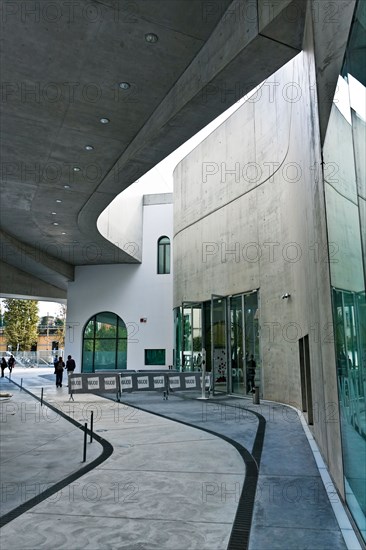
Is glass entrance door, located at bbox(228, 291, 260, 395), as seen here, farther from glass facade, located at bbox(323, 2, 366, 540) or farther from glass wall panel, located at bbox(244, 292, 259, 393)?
glass facade, located at bbox(323, 2, 366, 540)

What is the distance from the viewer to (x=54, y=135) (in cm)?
1141

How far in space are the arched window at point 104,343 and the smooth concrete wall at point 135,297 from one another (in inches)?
21.5

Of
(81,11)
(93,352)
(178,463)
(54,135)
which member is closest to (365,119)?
(81,11)

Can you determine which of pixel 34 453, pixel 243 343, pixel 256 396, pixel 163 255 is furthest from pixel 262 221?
pixel 163 255

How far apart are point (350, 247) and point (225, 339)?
14.5 meters

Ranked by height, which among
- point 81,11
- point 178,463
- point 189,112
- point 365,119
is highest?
point 81,11

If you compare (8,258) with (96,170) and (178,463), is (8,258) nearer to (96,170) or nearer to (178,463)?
(96,170)

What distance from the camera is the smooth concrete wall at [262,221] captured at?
13.0 metres

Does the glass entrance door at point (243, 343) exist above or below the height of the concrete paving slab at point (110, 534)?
above

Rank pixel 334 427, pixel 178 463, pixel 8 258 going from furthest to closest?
pixel 8 258
pixel 178 463
pixel 334 427

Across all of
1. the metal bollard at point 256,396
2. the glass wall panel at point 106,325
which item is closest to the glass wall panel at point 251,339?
the metal bollard at point 256,396

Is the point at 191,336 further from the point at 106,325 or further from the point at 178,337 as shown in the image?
the point at 106,325

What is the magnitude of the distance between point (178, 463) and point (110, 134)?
7989mm

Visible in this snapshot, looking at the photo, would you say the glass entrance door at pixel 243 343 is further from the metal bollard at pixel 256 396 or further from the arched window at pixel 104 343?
the arched window at pixel 104 343
